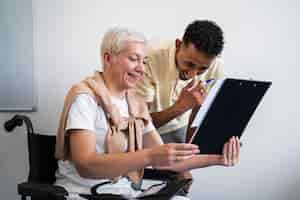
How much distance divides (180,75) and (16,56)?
77 cm

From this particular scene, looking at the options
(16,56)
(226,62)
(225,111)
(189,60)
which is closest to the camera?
(225,111)

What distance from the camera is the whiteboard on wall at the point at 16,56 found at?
1724mm

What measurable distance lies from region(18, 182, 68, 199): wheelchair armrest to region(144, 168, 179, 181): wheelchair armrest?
37cm

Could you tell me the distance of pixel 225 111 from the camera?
1.19m

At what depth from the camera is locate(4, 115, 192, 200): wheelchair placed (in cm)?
110

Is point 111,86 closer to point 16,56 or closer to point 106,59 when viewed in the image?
point 106,59

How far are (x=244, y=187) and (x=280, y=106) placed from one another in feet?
1.64

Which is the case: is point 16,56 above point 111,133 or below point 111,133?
above

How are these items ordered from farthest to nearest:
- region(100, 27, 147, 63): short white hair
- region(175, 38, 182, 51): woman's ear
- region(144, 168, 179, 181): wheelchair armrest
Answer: region(175, 38, 182, 51): woman's ear < region(144, 168, 179, 181): wheelchair armrest < region(100, 27, 147, 63): short white hair

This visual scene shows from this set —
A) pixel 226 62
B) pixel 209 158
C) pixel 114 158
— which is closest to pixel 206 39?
pixel 209 158

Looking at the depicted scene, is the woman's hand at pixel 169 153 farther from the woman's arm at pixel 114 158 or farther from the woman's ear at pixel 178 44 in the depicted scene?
the woman's ear at pixel 178 44

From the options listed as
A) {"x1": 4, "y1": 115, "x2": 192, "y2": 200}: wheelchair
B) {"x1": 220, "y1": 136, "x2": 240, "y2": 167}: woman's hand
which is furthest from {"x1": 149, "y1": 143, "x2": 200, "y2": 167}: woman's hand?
{"x1": 220, "y1": 136, "x2": 240, "y2": 167}: woman's hand

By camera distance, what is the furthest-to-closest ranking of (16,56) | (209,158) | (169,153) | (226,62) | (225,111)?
(226,62)
(16,56)
(209,158)
(225,111)
(169,153)

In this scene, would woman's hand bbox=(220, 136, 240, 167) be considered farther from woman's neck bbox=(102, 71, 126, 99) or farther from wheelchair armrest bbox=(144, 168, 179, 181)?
woman's neck bbox=(102, 71, 126, 99)
